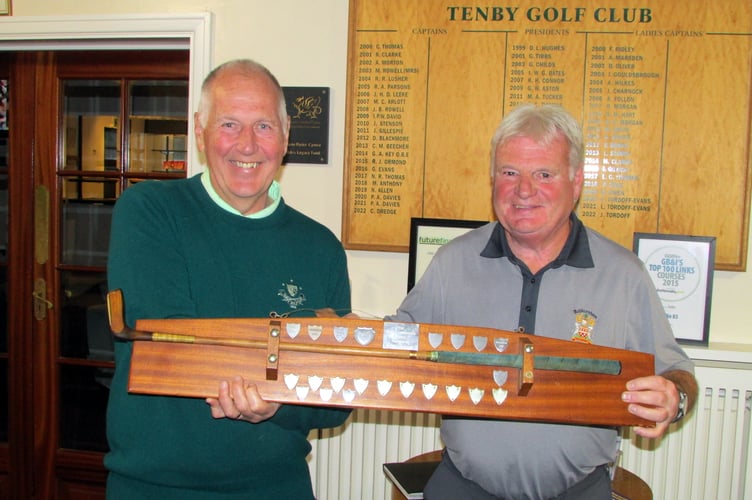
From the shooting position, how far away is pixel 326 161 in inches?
106

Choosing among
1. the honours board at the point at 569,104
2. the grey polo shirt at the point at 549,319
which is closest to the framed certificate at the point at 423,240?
the honours board at the point at 569,104


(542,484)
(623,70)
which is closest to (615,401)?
(542,484)

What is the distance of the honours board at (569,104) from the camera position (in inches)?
95.4

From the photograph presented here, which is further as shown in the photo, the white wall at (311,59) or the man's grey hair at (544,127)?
the white wall at (311,59)

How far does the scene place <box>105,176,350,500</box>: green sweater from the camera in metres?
1.33

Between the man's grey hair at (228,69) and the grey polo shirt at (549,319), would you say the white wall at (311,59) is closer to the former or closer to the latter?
the grey polo shirt at (549,319)

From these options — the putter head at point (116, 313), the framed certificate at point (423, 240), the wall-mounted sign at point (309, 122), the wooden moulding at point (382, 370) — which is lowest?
the wooden moulding at point (382, 370)

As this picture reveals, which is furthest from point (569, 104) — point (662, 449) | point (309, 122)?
point (662, 449)

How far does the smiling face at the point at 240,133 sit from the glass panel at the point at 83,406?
205cm

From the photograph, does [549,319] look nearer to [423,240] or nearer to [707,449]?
[423,240]

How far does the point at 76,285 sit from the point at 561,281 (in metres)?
2.48

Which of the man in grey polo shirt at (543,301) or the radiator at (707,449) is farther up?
the man in grey polo shirt at (543,301)

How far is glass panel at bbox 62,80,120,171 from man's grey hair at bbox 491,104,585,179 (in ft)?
6.98

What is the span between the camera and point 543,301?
5.35 ft
